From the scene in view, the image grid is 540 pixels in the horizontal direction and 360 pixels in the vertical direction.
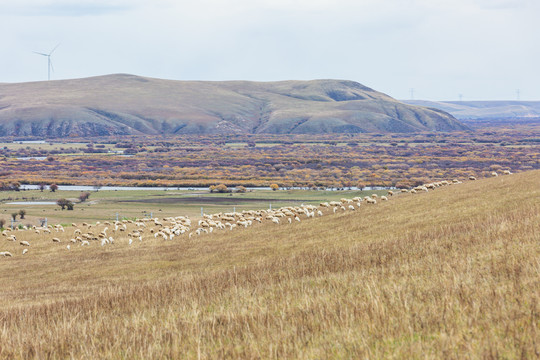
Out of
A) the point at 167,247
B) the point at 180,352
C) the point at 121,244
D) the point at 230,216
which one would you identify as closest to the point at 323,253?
the point at 180,352

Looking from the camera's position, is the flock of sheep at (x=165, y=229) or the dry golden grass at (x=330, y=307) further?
the flock of sheep at (x=165, y=229)

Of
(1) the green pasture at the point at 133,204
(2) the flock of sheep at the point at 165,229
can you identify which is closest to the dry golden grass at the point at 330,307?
(2) the flock of sheep at the point at 165,229

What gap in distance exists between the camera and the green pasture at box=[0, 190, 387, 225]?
60.5 meters

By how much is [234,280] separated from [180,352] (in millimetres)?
6470

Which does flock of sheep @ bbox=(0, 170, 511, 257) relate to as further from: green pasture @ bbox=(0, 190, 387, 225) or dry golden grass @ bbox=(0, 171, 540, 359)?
green pasture @ bbox=(0, 190, 387, 225)

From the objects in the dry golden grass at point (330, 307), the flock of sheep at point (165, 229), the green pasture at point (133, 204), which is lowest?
the green pasture at point (133, 204)

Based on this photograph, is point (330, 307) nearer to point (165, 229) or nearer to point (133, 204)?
point (165, 229)

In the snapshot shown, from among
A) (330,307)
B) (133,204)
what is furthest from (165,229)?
(133,204)

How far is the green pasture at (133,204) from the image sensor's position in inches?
2381

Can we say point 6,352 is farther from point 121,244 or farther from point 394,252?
point 121,244

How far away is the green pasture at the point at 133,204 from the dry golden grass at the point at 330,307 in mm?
39720

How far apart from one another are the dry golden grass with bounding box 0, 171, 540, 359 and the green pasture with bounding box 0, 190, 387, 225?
130 ft

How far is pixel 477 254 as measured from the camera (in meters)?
12.3

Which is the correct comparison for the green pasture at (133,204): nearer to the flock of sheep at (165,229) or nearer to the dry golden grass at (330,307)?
the flock of sheep at (165,229)
